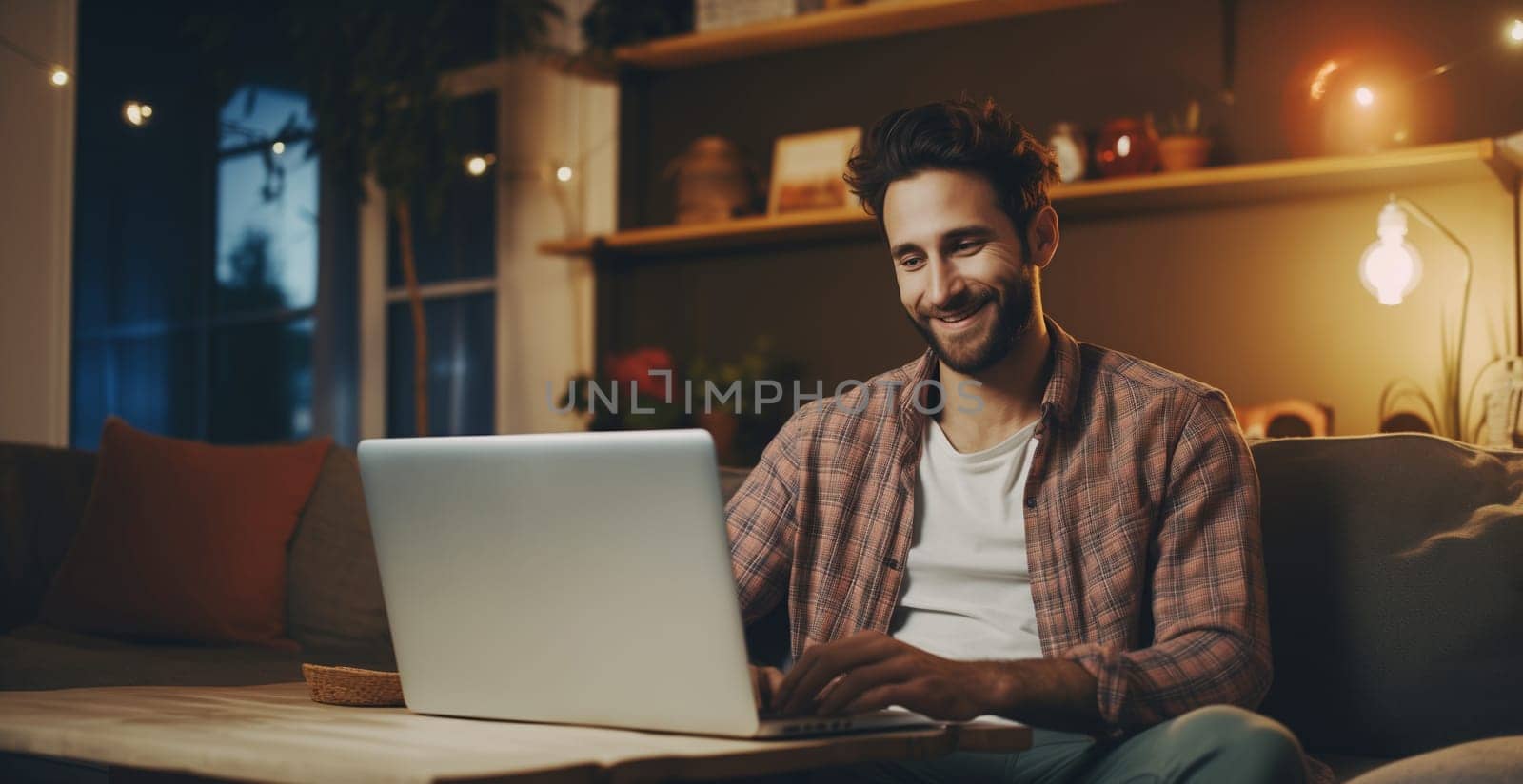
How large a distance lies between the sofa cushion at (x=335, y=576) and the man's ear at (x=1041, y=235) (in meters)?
1.38

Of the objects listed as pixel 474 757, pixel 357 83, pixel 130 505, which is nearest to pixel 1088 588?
pixel 474 757

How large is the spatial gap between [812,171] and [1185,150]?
0.98 meters

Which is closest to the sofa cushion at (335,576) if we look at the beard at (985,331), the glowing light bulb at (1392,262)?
the beard at (985,331)

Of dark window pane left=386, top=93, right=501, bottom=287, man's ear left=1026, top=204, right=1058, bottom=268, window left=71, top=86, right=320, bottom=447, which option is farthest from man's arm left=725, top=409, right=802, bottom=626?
window left=71, top=86, right=320, bottom=447

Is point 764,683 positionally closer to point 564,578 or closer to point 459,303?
point 564,578

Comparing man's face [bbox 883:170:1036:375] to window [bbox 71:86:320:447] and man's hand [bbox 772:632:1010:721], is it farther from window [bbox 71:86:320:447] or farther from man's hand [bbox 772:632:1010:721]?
window [bbox 71:86:320:447]

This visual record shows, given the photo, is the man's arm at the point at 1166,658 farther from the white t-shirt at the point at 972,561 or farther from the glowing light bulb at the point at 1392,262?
the glowing light bulb at the point at 1392,262

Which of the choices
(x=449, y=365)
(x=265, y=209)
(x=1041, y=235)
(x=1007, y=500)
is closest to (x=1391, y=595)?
(x=1007, y=500)

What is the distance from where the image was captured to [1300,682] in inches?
64.4

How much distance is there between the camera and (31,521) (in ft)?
8.62

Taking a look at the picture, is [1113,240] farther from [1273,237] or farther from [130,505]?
[130,505]

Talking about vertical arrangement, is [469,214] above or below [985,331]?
above

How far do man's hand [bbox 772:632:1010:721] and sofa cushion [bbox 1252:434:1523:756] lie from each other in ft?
2.15

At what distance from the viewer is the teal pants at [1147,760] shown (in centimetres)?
103
